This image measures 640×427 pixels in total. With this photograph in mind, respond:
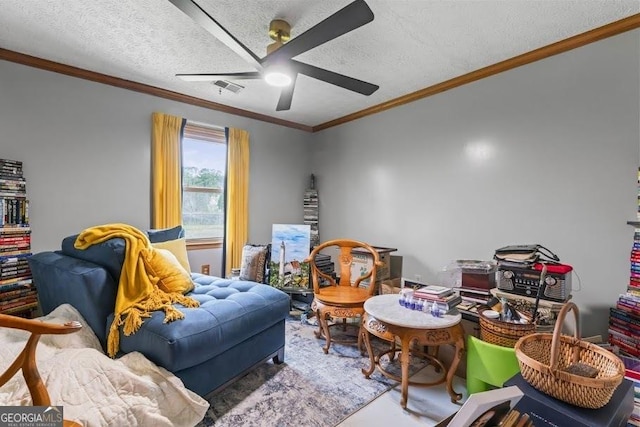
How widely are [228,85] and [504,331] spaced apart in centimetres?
303

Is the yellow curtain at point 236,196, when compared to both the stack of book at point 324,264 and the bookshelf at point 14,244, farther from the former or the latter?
the bookshelf at point 14,244

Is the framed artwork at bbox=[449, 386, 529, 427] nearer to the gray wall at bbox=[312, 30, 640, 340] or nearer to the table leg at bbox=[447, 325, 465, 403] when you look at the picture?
the table leg at bbox=[447, 325, 465, 403]

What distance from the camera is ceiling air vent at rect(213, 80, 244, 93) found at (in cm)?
293

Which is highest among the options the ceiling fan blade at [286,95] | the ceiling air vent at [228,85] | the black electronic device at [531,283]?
the ceiling air vent at [228,85]

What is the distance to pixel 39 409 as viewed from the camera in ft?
3.30

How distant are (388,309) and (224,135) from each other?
9.46ft

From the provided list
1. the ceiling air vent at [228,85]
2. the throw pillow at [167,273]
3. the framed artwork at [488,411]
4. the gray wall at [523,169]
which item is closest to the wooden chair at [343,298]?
the gray wall at [523,169]

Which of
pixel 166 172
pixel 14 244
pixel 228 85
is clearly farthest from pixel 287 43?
pixel 14 244

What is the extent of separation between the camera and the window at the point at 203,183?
349 cm

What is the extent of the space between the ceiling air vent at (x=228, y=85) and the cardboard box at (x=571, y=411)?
10.3 ft

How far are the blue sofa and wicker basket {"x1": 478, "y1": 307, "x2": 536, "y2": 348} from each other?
1.34 metres

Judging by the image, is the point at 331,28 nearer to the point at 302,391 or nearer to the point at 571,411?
the point at 571,411

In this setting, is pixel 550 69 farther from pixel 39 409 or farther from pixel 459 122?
pixel 39 409

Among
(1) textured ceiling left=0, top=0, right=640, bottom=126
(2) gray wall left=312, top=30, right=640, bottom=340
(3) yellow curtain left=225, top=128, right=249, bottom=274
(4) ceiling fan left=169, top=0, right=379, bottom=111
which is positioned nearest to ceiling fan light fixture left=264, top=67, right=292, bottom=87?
(4) ceiling fan left=169, top=0, right=379, bottom=111
